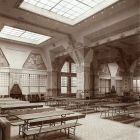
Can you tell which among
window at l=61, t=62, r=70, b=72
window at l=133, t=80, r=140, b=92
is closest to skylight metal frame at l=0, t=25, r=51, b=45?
window at l=61, t=62, r=70, b=72

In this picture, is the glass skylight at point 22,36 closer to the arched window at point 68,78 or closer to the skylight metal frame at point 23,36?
the skylight metal frame at point 23,36

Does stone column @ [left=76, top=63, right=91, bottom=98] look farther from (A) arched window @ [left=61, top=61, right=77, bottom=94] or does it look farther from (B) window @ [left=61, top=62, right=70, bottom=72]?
(B) window @ [left=61, top=62, right=70, bottom=72]

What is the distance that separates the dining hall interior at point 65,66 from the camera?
5.78 meters

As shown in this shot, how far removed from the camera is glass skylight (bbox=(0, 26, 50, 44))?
14492 mm

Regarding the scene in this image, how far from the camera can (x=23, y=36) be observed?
15789mm

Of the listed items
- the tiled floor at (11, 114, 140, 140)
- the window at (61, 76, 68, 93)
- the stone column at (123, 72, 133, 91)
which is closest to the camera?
the tiled floor at (11, 114, 140, 140)

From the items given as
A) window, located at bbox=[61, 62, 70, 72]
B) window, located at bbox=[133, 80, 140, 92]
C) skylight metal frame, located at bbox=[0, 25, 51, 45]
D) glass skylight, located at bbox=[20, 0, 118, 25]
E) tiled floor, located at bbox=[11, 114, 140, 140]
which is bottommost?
tiled floor, located at bbox=[11, 114, 140, 140]

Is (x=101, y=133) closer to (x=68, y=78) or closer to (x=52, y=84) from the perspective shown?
(x=52, y=84)

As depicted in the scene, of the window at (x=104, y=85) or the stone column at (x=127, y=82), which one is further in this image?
the window at (x=104, y=85)

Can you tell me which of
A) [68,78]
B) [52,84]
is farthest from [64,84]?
[52,84]

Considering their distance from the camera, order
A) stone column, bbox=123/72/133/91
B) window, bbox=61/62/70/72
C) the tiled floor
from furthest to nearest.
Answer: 1. window, bbox=61/62/70/72
2. stone column, bbox=123/72/133/91
3. the tiled floor

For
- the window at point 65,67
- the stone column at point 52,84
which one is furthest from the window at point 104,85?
the stone column at point 52,84

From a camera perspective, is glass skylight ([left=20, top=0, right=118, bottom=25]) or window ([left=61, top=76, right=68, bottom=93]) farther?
window ([left=61, top=76, right=68, bottom=93])

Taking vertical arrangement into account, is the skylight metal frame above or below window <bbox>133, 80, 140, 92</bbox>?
above
